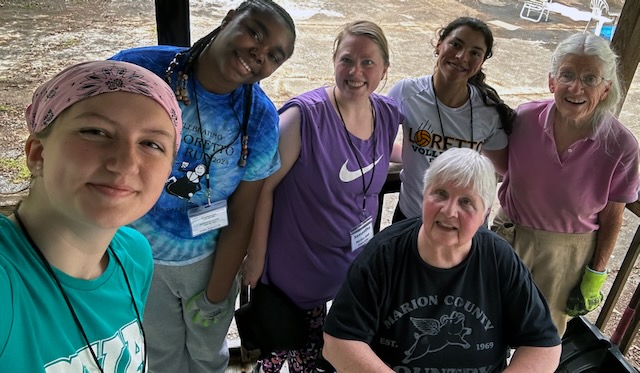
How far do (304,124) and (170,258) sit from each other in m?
0.54

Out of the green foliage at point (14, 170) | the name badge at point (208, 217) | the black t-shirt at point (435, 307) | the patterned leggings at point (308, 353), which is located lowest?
the green foliage at point (14, 170)

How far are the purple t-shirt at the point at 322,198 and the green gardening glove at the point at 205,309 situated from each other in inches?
6.6

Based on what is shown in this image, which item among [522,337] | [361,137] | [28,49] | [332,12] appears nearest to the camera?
[522,337]

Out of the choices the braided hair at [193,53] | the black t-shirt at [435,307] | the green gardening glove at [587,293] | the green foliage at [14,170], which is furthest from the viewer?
the green foliage at [14,170]

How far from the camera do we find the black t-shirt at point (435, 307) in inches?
58.7

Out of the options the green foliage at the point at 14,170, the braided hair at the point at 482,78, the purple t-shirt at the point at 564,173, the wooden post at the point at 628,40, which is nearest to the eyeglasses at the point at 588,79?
the purple t-shirt at the point at 564,173

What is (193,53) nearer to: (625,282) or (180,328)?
(180,328)

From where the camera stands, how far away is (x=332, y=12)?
1068 centimetres

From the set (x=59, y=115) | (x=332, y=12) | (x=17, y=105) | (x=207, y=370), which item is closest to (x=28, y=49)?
(x=17, y=105)

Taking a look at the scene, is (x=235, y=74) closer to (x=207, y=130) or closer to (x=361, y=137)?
(x=207, y=130)

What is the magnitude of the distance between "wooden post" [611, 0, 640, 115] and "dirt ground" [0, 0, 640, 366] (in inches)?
119

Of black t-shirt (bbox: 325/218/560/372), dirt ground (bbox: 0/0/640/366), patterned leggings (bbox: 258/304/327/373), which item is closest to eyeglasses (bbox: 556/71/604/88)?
black t-shirt (bbox: 325/218/560/372)

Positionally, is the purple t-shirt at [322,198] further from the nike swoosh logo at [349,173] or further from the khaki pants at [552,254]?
the khaki pants at [552,254]

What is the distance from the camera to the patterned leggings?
1.81 metres
